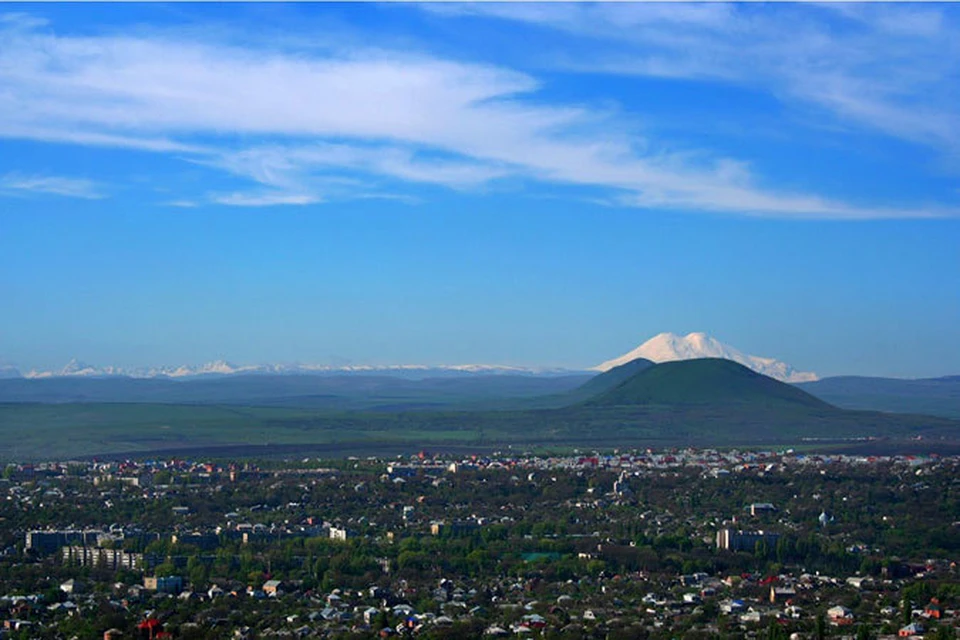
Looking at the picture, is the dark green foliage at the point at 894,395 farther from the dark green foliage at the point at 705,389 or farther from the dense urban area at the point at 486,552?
the dense urban area at the point at 486,552

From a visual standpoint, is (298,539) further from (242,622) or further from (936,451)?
(936,451)

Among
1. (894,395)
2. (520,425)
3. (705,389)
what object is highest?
(894,395)

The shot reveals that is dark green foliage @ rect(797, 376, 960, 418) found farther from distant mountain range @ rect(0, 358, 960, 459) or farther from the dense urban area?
the dense urban area

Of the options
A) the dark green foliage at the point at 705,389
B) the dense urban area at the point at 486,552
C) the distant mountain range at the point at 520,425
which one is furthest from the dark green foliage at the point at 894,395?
the dense urban area at the point at 486,552

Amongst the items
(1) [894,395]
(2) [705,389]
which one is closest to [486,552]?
(2) [705,389]

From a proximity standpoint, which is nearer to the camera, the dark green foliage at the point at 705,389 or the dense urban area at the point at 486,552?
the dense urban area at the point at 486,552

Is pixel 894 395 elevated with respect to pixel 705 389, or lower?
elevated

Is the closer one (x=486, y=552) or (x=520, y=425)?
(x=486, y=552)

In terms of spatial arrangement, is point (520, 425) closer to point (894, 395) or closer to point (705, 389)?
point (705, 389)

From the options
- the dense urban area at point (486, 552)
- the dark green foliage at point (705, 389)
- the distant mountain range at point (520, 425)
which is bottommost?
the dense urban area at point (486, 552)
